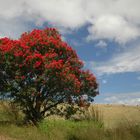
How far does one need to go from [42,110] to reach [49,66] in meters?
3.66

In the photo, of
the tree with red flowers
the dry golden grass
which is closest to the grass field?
the dry golden grass

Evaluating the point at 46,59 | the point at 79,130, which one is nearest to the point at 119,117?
the point at 79,130

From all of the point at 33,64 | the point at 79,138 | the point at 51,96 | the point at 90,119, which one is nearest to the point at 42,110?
the point at 51,96

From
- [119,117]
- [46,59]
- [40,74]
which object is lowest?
[119,117]

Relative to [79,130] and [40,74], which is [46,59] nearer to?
[40,74]

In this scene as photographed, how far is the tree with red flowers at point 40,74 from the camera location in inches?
866

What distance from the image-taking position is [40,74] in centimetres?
2264

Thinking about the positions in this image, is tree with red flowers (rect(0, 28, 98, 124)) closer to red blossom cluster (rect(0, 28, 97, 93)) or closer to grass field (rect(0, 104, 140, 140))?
red blossom cluster (rect(0, 28, 97, 93))

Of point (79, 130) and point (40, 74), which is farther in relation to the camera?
point (40, 74)

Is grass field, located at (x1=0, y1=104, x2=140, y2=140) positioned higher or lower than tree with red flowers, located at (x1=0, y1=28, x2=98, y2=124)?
lower

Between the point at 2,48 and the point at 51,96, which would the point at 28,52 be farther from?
the point at 51,96

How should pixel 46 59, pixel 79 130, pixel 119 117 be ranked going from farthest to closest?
pixel 46 59 < pixel 119 117 < pixel 79 130

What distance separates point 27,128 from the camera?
17.5m

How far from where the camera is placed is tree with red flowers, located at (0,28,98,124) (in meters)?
22.0
